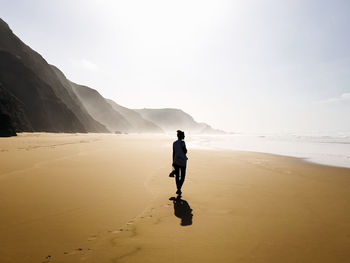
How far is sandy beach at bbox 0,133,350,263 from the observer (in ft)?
12.1

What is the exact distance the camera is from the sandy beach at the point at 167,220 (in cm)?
368

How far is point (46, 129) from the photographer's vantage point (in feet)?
195

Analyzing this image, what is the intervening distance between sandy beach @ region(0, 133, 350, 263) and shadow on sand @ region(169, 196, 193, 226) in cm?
2

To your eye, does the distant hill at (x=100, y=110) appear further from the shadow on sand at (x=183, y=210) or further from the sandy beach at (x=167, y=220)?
the shadow on sand at (x=183, y=210)

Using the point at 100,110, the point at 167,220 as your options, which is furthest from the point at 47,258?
the point at 100,110

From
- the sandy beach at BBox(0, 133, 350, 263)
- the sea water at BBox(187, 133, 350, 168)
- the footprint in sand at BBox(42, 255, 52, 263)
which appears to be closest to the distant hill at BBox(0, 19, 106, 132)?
the sea water at BBox(187, 133, 350, 168)

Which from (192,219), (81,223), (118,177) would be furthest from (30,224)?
(118,177)

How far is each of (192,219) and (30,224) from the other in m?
3.47

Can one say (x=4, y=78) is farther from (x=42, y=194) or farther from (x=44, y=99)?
(x=42, y=194)

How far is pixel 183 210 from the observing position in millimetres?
5930

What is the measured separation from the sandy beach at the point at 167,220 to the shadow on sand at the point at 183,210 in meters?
0.02

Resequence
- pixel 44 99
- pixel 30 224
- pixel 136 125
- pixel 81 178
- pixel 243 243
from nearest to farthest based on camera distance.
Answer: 1. pixel 243 243
2. pixel 30 224
3. pixel 81 178
4. pixel 44 99
5. pixel 136 125

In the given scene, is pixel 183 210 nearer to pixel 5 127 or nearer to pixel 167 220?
pixel 167 220

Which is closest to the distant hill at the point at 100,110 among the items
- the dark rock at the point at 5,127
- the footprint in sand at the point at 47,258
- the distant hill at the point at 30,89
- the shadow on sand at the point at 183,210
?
the distant hill at the point at 30,89
